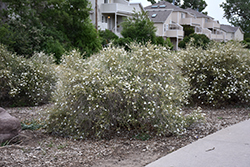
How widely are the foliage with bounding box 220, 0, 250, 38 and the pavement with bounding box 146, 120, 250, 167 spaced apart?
6733 cm

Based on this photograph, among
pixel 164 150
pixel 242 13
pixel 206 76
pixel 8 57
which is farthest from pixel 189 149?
pixel 242 13

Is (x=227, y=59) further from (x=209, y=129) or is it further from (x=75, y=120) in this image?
(x=75, y=120)

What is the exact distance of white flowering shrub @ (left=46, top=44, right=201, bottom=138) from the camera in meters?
5.16

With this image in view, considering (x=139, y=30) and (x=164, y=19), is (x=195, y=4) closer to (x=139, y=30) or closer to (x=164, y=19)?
(x=164, y=19)

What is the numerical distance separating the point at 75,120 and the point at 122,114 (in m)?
0.88

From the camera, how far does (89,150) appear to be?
4688 millimetres

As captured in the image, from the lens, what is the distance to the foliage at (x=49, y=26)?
16.6 meters

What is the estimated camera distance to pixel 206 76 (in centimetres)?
815

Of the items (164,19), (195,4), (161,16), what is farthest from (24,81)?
(195,4)

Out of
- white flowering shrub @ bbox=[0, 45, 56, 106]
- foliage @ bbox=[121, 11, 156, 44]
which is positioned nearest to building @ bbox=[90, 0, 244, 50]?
foliage @ bbox=[121, 11, 156, 44]

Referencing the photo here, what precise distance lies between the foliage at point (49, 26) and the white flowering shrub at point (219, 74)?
975cm

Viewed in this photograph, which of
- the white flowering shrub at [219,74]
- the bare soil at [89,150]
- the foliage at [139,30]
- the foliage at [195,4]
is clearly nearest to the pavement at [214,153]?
the bare soil at [89,150]

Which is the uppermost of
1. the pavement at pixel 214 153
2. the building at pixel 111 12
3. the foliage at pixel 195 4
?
the foliage at pixel 195 4

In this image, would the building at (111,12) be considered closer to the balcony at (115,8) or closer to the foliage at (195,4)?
the balcony at (115,8)
